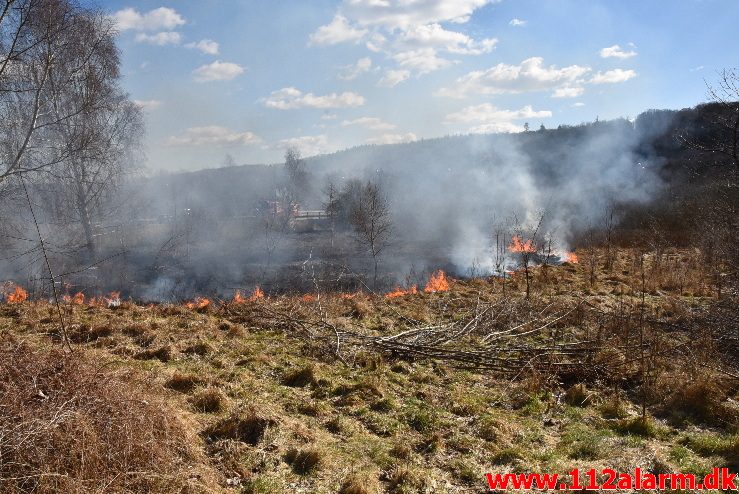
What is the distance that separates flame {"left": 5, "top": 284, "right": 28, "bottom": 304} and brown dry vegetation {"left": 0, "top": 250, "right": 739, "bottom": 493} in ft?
12.5

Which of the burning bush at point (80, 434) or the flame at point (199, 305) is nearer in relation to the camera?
the burning bush at point (80, 434)

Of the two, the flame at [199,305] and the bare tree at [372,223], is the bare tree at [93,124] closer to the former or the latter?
the flame at [199,305]

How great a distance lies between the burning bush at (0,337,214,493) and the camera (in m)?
3.20

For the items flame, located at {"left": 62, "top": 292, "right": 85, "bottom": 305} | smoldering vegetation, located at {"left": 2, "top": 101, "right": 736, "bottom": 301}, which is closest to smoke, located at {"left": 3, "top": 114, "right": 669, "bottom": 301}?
smoldering vegetation, located at {"left": 2, "top": 101, "right": 736, "bottom": 301}

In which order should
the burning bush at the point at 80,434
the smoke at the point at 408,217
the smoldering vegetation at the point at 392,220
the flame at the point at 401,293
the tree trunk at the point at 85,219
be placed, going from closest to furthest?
the burning bush at the point at 80,434, the flame at the point at 401,293, the tree trunk at the point at 85,219, the smoldering vegetation at the point at 392,220, the smoke at the point at 408,217

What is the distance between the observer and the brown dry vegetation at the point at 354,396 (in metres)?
3.69

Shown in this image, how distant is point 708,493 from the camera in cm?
399

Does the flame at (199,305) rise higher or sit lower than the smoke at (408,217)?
lower

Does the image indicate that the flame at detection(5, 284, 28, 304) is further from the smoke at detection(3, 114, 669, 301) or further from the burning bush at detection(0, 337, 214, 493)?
the burning bush at detection(0, 337, 214, 493)

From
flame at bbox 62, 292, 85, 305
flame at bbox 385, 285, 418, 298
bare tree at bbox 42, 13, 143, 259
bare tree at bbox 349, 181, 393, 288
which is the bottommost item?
flame at bbox 385, 285, 418, 298

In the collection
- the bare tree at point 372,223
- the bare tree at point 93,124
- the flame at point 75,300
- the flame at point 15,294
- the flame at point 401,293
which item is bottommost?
the flame at point 401,293

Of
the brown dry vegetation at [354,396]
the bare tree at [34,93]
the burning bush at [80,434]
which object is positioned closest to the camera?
the burning bush at [80,434]

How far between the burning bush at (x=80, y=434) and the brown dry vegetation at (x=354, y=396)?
0.05 ft

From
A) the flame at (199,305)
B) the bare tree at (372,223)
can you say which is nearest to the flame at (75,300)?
the flame at (199,305)
